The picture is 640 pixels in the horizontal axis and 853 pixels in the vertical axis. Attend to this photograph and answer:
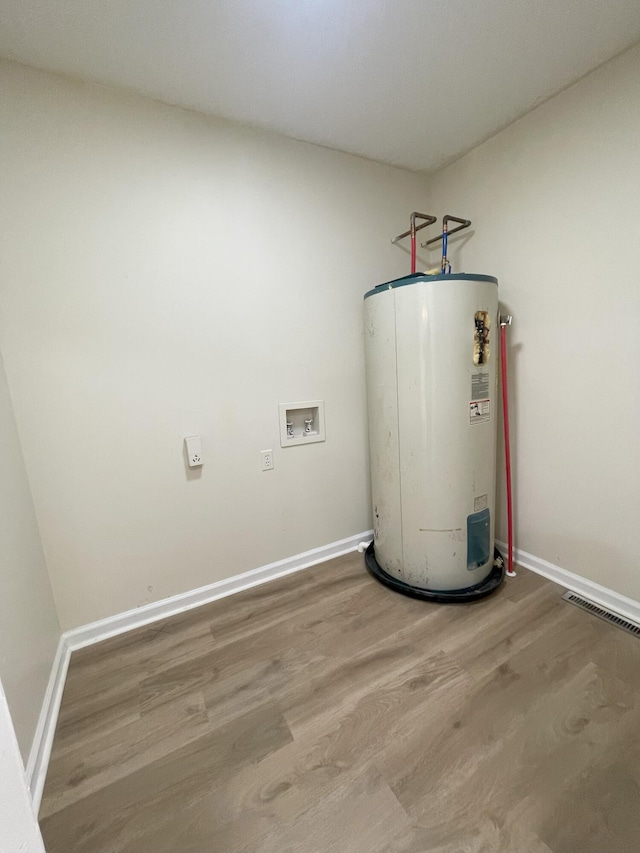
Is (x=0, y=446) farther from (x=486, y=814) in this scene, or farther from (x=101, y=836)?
(x=486, y=814)

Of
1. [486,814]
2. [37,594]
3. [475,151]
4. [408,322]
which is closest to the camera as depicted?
[486,814]

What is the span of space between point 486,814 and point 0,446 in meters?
1.83

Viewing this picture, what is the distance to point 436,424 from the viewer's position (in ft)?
5.24

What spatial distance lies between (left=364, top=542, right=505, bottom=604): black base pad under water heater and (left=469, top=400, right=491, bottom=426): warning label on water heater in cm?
83

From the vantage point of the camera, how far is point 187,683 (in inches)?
52.8

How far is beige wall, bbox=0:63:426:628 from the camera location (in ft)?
4.42

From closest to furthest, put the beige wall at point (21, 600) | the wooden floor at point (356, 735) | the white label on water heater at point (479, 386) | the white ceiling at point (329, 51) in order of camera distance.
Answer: the wooden floor at point (356, 735) → the beige wall at point (21, 600) → the white ceiling at point (329, 51) → the white label on water heater at point (479, 386)

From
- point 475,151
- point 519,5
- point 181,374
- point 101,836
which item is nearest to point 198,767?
point 101,836

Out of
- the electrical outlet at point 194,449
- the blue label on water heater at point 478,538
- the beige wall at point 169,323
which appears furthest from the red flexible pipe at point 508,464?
the electrical outlet at point 194,449

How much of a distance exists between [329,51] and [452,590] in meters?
2.35

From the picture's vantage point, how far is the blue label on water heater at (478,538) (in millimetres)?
1687

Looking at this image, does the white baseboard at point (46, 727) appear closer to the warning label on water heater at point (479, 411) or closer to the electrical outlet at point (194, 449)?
the electrical outlet at point (194, 449)

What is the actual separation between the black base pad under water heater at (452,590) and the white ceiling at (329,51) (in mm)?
2286

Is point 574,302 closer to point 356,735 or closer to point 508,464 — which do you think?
point 508,464
